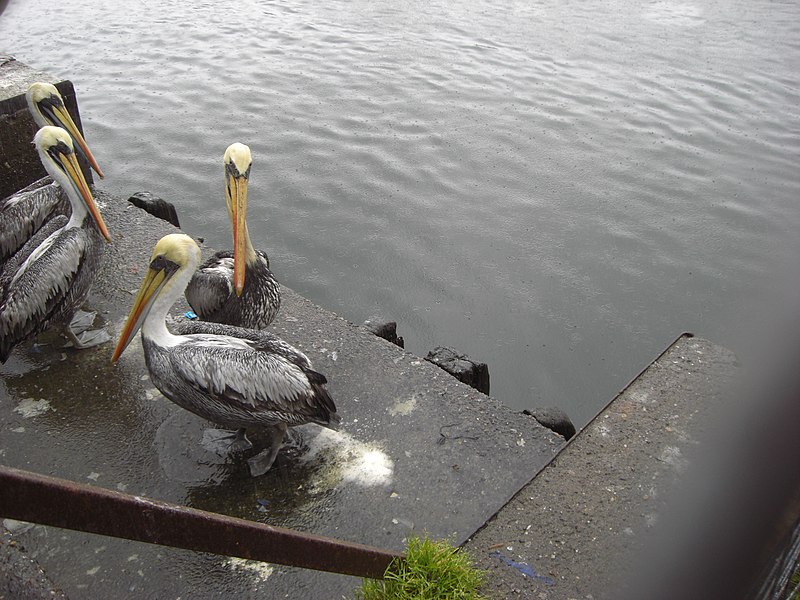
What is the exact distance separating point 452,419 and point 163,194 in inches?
229

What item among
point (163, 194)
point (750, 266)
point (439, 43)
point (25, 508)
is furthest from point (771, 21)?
point (25, 508)

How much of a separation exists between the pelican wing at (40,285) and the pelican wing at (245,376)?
1.21 meters

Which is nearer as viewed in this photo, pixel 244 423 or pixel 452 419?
pixel 244 423

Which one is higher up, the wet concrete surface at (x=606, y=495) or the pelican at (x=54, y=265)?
the pelican at (x=54, y=265)

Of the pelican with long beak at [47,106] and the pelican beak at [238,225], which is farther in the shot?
the pelican with long beak at [47,106]

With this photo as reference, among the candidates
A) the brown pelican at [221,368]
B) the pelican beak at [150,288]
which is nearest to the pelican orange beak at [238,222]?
the brown pelican at [221,368]

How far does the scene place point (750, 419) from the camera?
358 cm

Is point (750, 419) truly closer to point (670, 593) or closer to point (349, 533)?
point (670, 593)

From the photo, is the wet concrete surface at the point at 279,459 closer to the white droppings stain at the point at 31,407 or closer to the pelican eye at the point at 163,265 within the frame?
the white droppings stain at the point at 31,407

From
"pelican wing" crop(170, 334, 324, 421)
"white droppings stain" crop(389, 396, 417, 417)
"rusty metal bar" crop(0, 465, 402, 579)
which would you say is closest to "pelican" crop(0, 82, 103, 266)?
"pelican wing" crop(170, 334, 324, 421)

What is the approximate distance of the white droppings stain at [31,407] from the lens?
3910 millimetres

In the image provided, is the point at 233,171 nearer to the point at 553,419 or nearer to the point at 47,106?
the point at 47,106

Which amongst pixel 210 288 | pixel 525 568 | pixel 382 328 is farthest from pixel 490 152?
pixel 525 568

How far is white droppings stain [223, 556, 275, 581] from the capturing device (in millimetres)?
3098
